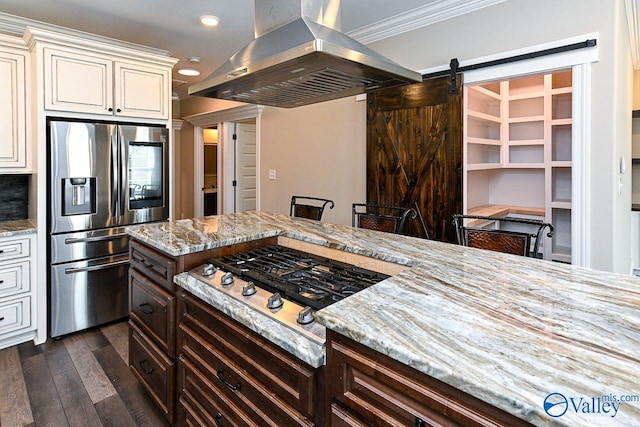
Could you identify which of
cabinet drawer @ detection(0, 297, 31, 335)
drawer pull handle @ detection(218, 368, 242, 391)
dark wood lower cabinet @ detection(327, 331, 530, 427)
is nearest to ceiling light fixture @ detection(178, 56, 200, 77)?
cabinet drawer @ detection(0, 297, 31, 335)

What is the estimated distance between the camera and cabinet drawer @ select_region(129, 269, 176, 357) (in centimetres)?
176

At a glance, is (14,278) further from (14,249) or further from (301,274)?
(301,274)

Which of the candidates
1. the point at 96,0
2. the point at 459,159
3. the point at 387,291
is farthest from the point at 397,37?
the point at 387,291

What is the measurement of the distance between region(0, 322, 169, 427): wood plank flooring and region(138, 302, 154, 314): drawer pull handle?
0.57 metres

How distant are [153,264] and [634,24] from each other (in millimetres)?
4129

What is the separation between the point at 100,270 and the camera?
3.10 metres

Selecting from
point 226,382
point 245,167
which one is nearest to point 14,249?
point 226,382

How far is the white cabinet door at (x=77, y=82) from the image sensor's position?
2.80 m

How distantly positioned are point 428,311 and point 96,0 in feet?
10.7

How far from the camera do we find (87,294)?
3.05m

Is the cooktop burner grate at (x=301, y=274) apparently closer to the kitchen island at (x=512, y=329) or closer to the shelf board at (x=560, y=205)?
the kitchen island at (x=512, y=329)

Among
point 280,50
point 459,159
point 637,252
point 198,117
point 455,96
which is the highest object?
point 198,117

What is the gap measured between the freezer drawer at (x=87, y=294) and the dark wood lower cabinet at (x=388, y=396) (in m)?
2.82

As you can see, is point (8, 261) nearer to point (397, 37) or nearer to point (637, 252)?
point (397, 37)
